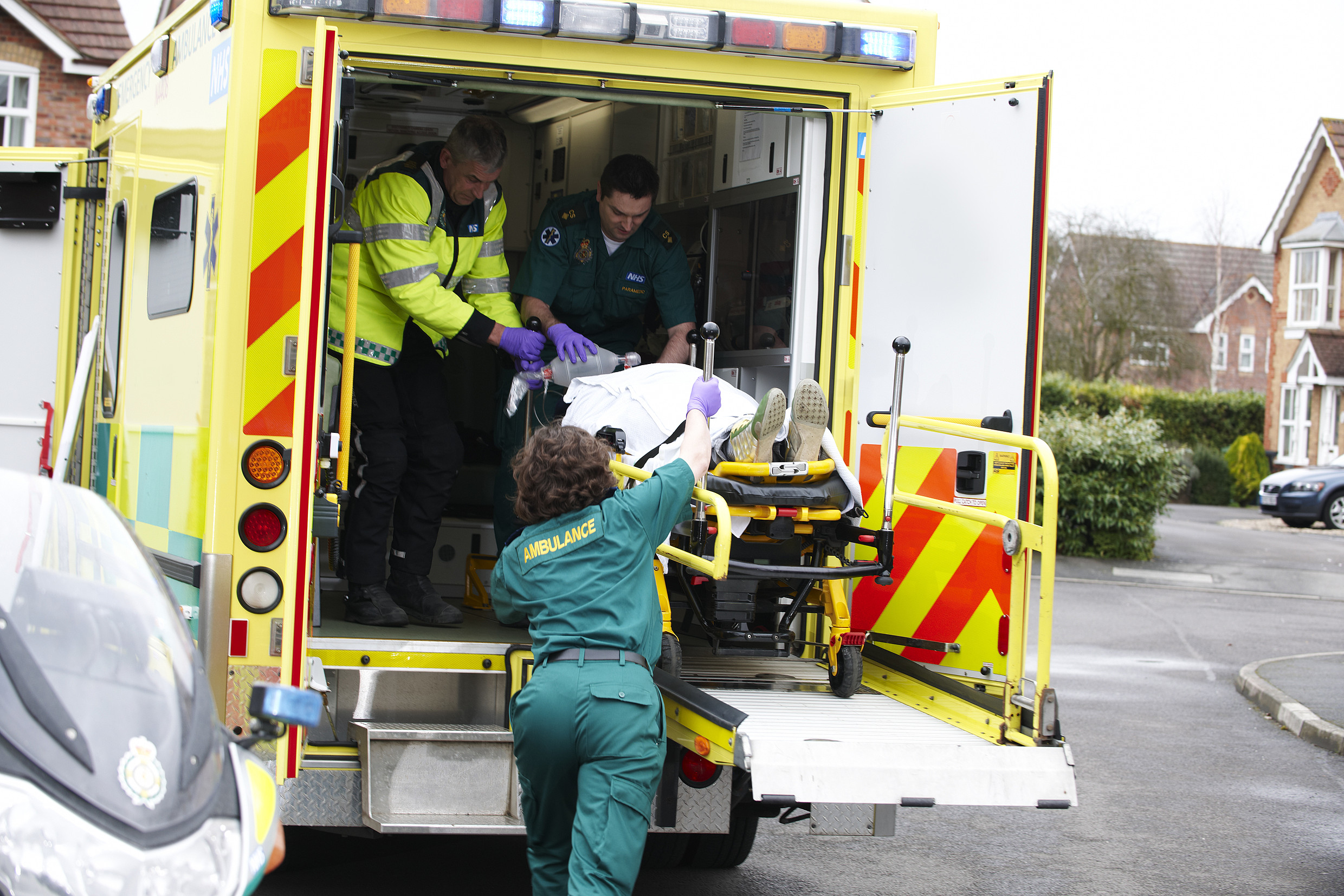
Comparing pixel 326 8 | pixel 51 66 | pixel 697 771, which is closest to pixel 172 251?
pixel 326 8

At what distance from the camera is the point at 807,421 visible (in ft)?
14.8

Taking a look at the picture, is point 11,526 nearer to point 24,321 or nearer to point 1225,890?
→ point 24,321

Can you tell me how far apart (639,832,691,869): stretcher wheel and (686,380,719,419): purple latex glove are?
1583 mm

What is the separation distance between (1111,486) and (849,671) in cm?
1384

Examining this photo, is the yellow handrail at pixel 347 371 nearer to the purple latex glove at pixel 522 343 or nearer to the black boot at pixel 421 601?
the black boot at pixel 421 601

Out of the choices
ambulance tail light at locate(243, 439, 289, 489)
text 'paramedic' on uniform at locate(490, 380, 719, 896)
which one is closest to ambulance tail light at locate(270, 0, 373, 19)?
ambulance tail light at locate(243, 439, 289, 489)

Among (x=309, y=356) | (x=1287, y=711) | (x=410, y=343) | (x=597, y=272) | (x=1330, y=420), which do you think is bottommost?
(x=1287, y=711)

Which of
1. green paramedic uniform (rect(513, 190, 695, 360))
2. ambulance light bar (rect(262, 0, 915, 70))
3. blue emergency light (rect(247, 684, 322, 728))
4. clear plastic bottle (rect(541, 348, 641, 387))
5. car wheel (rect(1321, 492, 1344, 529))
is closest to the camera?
blue emergency light (rect(247, 684, 322, 728))

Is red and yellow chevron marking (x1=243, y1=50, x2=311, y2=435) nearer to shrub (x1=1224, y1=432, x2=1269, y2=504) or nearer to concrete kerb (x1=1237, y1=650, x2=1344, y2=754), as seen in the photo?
concrete kerb (x1=1237, y1=650, x2=1344, y2=754)

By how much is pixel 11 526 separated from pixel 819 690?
8.93 feet

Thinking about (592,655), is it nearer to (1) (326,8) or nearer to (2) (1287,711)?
(1) (326,8)

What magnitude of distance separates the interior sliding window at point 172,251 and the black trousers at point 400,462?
749 mm

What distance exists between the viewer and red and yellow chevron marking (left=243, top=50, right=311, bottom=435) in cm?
406

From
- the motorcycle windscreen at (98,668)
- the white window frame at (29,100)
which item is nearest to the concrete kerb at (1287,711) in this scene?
the motorcycle windscreen at (98,668)
